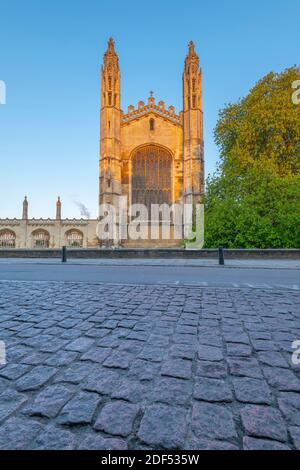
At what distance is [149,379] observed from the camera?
1.77 metres

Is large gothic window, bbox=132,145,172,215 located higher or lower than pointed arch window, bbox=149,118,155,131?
lower

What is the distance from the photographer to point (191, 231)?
17281mm

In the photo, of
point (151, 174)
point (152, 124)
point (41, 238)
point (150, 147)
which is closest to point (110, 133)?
point (150, 147)

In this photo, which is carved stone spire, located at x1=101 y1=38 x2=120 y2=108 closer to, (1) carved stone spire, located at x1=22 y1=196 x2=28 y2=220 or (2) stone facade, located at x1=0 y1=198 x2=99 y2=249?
(2) stone facade, located at x1=0 y1=198 x2=99 y2=249

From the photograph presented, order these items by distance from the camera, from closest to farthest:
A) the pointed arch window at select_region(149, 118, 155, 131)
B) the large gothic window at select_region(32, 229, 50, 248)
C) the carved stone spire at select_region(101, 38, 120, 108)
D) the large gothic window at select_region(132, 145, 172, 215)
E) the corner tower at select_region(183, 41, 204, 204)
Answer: the corner tower at select_region(183, 41, 204, 204) → the carved stone spire at select_region(101, 38, 120, 108) → the large gothic window at select_region(132, 145, 172, 215) → the pointed arch window at select_region(149, 118, 155, 131) → the large gothic window at select_region(32, 229, 50, 248)

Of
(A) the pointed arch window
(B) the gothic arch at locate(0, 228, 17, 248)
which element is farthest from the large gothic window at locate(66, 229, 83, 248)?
(A) the pointed arch window

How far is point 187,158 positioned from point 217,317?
27.0m

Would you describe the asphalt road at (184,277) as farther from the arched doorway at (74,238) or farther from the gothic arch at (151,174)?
the arched doorway at (74,238)

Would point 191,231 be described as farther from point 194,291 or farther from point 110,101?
point 110,101

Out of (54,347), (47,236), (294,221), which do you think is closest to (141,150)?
(47,236)

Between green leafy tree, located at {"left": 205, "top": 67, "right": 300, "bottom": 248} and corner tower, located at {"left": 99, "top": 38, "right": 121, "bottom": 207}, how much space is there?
11.2 m

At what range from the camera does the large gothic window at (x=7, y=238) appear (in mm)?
32156

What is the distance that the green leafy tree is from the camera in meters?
14.8

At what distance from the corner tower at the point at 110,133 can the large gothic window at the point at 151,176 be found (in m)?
2.49
